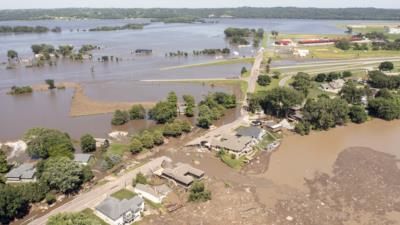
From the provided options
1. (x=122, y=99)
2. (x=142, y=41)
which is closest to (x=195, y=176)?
(x=122, y=99)

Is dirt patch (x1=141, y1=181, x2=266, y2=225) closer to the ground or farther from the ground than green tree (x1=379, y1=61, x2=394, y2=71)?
closer to the ground

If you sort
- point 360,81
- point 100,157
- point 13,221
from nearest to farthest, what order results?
point 13,221, point 100,157, point 360,81

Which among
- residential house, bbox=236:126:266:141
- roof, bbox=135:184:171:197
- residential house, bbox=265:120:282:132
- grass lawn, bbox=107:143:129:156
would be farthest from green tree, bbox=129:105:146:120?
roof, bbox=135:184:171:197

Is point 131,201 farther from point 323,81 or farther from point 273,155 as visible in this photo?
point 323,81

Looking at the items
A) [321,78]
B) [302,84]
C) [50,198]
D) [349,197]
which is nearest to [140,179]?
[50,198]

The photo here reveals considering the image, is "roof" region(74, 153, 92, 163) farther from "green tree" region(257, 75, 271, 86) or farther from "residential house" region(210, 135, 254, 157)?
"green tree" region(257, 75, 271, 86)

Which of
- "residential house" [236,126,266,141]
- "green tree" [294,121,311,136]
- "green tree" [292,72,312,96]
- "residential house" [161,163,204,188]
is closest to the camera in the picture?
"residential house" [161,163,204,188]

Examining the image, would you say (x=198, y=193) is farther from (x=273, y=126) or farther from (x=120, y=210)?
(x=273, y=126)
